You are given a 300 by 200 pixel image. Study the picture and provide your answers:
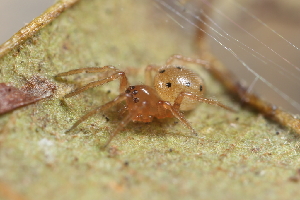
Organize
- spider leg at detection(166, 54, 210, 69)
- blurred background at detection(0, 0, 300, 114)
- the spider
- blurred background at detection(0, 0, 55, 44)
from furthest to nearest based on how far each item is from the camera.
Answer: blurred background at detection(0, 0, 55, 44)
blurred background at detection(0, 0, 300, 114)
spider leg at detection(166, 54, 210, 69)
the spider

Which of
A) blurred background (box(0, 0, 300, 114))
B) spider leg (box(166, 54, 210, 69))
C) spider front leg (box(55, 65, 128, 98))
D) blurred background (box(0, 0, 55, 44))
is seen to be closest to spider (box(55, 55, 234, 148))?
spider front leg (box(55, 65, 128, 98))

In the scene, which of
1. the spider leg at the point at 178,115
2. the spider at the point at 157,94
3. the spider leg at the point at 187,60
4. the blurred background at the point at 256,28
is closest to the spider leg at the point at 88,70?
the spider at the point at 157,94

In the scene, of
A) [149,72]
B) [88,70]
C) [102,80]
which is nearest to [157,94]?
[149,72]

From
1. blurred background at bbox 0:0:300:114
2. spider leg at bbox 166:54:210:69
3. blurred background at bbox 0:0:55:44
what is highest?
blurred background at bbox 0:0:300:114

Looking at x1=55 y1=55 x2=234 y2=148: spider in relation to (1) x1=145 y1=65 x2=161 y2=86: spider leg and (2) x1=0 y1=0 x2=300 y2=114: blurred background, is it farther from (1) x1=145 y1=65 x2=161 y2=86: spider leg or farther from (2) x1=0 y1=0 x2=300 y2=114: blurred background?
(2) x1=0 y1=0 x2=300 y2=114: blurred background

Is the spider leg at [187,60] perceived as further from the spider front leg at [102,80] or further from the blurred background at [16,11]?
the blurred background at [16,11]

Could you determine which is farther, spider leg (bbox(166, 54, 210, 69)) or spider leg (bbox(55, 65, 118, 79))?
spider leg (bbox(166, 54, 210, 69))
